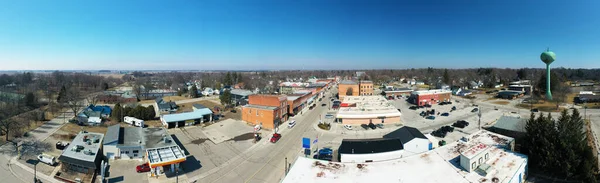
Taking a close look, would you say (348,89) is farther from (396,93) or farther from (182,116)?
(182,116)

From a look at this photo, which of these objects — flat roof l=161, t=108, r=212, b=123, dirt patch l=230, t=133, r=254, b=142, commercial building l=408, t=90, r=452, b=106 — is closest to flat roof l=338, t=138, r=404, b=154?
dirt patch l=230, t=133, r=254, b=142

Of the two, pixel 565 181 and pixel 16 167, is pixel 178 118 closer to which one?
pixel 16 167

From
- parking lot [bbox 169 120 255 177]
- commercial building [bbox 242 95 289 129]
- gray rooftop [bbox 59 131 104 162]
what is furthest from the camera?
commercial building [bbox 242 95 289 129]

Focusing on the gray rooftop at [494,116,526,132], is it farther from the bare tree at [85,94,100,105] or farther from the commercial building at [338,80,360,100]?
the bare tree at [85,94,100,105]

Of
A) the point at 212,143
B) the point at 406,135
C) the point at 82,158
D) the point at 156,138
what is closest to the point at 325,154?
the point at 406,135

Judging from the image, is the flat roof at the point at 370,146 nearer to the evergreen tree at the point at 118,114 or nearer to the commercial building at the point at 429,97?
the commercial building at the point at 429,97

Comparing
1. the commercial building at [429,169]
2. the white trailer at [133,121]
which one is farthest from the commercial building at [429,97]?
the white trailer at [133,121]
